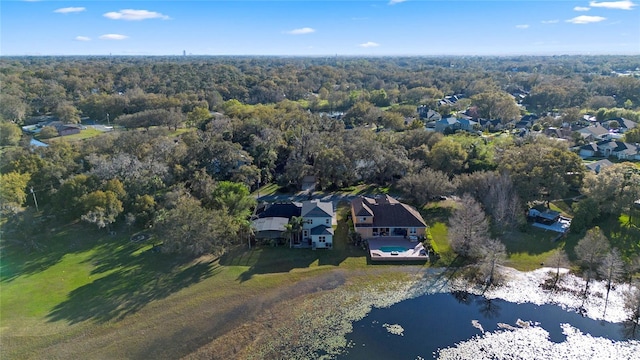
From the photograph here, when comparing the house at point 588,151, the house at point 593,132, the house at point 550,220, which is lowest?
the house at point 550,220

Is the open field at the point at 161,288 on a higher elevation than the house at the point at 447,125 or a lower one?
lower

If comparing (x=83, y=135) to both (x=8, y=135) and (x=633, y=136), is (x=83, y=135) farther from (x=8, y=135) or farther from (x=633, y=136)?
(x=633, y=136)

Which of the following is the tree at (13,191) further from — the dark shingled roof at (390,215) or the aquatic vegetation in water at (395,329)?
the aquatic vegetation in water at (395,329)

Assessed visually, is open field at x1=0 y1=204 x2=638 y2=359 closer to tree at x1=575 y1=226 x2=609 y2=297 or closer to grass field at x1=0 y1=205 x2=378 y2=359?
grass field at x1=0 y1=205 x2=378 y2=359

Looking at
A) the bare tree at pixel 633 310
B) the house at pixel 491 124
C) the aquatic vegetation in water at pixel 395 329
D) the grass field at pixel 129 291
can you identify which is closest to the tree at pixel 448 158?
the grass field at pixel 129 291

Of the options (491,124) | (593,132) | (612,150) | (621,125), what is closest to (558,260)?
(612,150)

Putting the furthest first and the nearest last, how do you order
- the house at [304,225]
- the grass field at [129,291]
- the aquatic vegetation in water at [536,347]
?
1. the house at [304,225]
2. the grass field at [129,291]
3. the aquatic vegetation in water at [536,347]

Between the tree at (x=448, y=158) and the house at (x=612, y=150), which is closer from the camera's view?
the tree at (x=448, y=158)

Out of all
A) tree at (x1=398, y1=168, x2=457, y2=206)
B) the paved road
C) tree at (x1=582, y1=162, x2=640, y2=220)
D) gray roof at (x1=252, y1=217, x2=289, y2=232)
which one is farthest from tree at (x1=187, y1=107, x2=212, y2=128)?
tree at (x1=582, y1=162, x2=640, y2=220)
